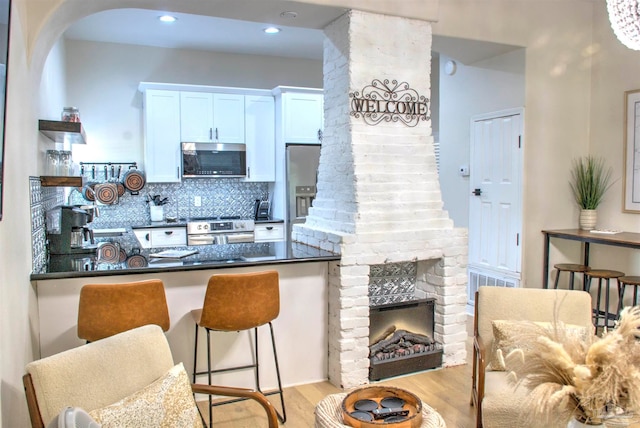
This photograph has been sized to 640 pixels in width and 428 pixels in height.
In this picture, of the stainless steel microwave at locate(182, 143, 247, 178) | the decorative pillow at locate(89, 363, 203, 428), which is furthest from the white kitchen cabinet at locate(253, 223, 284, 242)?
the decorative pillow at locate(89, 363, 203, 428)

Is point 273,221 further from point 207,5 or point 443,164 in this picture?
point 207,5

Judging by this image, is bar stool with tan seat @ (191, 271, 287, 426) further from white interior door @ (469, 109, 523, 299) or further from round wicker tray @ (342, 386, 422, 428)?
white interior door @ (469, 109, 523, 299)

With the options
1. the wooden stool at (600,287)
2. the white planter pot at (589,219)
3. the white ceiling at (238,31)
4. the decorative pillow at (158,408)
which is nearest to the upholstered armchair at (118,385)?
the decorative pillow at (158,408)

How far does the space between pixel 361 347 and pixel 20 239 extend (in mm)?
→ 2197

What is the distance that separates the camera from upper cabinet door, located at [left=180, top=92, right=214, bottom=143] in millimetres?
6039

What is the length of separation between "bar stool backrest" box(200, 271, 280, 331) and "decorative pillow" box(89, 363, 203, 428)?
92 cm

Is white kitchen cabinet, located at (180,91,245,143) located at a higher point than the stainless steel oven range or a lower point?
higher

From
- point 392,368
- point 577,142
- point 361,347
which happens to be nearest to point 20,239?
point 361,347

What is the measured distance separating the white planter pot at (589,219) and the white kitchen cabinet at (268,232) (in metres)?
3.34

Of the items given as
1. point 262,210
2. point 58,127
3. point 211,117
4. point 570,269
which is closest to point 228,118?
point 211,117

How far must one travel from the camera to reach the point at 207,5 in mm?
3428

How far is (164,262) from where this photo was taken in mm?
3189

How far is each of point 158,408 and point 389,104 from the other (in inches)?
106

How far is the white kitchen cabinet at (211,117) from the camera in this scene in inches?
239
